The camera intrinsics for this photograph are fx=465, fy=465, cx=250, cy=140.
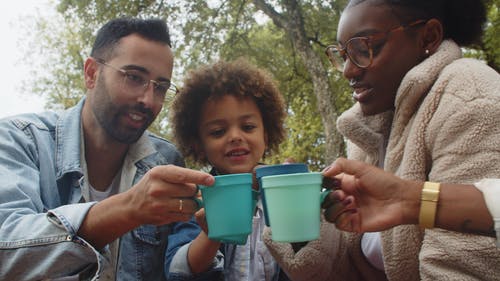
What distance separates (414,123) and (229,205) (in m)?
0.78

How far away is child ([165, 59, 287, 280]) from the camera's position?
7.84 feet

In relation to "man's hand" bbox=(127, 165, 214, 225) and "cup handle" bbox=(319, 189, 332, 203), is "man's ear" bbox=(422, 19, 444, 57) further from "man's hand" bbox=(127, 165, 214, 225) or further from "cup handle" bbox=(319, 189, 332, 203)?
"man's hand" bbox=(127, 165, 214, 225)

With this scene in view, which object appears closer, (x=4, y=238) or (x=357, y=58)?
(x=4, y=238)

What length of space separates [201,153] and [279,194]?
5.38 feet

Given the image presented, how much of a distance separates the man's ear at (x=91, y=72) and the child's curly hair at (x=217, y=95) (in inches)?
22.6

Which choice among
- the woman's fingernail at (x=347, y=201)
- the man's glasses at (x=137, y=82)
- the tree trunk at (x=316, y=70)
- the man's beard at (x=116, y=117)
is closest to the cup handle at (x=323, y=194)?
the woman's fingernail at (x=347, y=201)

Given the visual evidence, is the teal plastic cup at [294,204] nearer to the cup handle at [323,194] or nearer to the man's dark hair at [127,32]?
the cup handle at [323,194]

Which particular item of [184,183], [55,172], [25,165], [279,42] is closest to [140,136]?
→ [55,172]

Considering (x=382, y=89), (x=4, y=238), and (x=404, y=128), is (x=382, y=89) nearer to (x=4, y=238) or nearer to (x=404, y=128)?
(x=404, y=128)

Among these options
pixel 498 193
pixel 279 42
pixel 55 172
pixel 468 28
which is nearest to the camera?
pixel 498 193

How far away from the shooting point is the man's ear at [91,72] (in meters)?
3.24

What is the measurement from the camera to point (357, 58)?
83.7 inches

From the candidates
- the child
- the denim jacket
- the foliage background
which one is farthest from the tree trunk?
the denim jacket

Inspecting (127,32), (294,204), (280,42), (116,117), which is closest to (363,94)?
(294,204)
